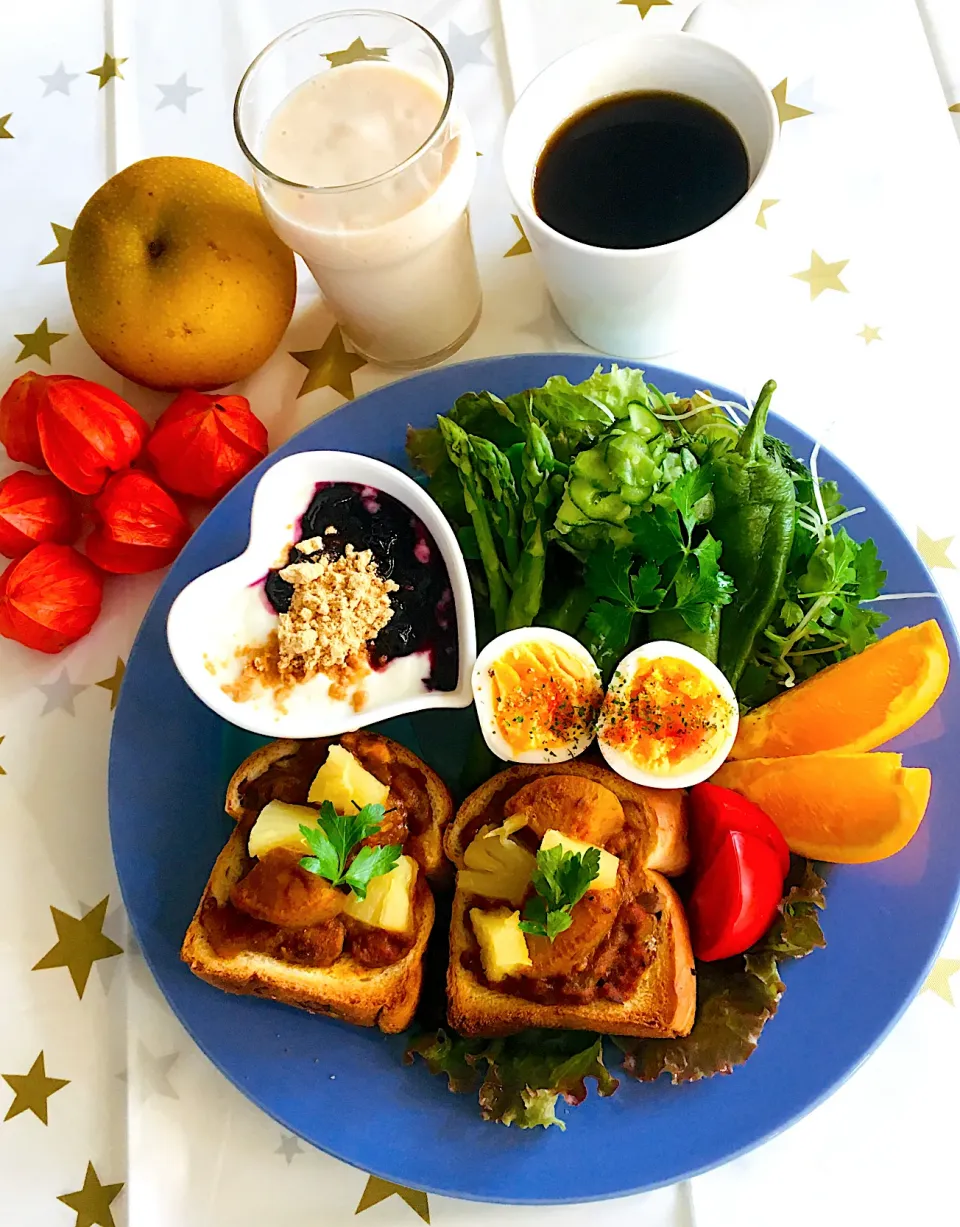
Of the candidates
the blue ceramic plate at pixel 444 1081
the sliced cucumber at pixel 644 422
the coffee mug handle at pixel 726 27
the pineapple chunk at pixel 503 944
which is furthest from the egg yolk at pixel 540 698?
the coffee mug handle at pixel 726 27

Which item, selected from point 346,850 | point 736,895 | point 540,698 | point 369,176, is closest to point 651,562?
point 540,698

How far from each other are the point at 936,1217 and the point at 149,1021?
127 cm

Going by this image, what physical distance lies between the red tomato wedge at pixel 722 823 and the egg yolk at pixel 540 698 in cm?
21

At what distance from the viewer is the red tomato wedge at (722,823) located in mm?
1429

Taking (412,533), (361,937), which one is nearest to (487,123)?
(412,533)

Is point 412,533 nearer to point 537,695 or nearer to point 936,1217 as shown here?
point 537,695

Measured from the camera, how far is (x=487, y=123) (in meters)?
2.04

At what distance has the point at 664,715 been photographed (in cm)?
145

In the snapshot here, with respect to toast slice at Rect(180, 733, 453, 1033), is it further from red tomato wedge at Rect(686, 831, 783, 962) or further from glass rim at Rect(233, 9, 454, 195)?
glass rim at Rect(233, 9, 454, 195)

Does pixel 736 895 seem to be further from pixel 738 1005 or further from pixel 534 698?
pixel 534 698

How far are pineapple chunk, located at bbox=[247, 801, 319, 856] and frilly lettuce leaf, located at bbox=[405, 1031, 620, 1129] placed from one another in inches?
14.3

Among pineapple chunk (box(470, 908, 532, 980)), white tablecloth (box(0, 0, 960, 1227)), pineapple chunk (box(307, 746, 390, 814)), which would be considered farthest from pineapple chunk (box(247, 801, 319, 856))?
white tablecloth (box(0, 0, 960, 1227))

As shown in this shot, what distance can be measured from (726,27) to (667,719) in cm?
150

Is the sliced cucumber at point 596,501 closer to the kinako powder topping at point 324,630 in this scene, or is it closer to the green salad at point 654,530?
the green salad at point 654,530
